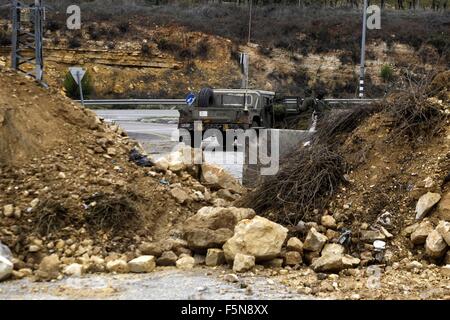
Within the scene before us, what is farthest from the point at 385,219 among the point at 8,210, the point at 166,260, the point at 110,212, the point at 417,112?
the point at 8,210

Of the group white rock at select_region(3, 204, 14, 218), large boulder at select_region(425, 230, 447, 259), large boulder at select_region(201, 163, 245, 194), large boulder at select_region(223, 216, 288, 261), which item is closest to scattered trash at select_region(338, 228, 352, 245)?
large boulder at select_region(223, 216, 288, 261)

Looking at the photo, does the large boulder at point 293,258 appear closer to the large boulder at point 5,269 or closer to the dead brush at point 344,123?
the large boulder at point 5,269

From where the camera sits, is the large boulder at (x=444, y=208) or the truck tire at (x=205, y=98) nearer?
the large boulder at (x=444, y=208)

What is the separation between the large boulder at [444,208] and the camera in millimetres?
6422

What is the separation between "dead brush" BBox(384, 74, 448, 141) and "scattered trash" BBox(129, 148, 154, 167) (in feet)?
10.7

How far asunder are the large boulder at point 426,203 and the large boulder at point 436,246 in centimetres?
47

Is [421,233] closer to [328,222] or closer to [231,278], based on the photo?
[328,222]

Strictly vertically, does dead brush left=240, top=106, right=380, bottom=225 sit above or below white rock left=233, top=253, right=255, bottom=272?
above

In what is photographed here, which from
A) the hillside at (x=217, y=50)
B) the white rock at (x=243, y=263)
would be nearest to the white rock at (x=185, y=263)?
the white rock at (x=243, y=263)

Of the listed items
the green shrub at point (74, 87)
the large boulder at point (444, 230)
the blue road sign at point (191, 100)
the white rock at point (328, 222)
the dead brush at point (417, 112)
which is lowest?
the green shrub at point (74, 87)

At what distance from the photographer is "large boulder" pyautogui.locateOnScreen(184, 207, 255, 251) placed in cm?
645

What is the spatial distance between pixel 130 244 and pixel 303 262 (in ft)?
6.02

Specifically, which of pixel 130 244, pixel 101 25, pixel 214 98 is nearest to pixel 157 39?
pixel 101 25

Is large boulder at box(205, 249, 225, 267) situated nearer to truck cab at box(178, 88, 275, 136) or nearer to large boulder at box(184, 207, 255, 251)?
large boulder at box(184, 207, 255, 251)
